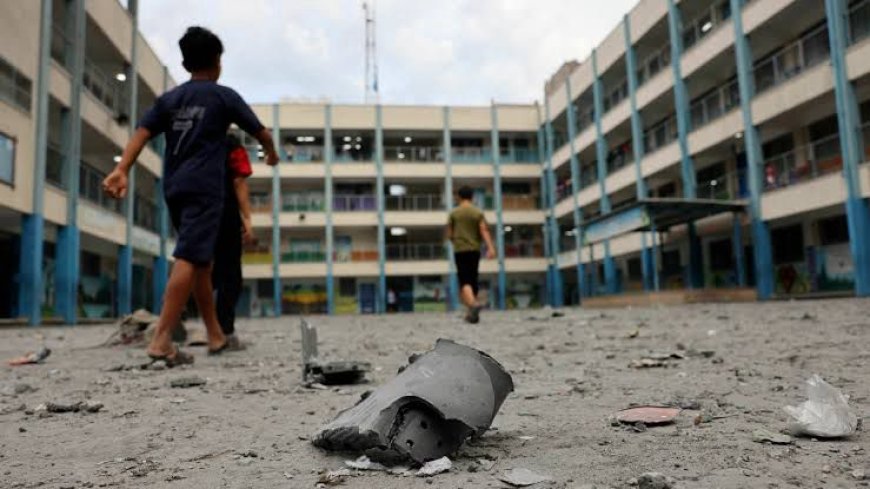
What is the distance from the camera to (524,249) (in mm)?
41906

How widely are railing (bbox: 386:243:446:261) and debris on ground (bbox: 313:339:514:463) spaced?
126ft

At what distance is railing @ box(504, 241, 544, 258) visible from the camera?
1642 inches

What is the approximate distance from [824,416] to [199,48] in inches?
166

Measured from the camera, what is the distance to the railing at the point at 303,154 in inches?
1614

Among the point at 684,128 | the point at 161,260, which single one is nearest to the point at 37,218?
the point at 161,260

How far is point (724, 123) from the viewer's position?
23516 mm

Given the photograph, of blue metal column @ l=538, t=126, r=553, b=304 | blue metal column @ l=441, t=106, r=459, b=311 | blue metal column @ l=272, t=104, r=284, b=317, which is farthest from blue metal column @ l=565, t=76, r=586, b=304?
blue metal column @ l=272, t=104, r=284, b=317

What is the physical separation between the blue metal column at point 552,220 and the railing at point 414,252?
7.14m

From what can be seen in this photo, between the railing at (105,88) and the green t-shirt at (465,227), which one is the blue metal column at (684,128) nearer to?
the green t-shirt at (465,227)

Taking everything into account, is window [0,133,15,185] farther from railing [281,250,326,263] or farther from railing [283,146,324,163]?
railing [283,146,324,163]

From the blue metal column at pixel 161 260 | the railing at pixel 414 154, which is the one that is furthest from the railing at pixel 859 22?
the blue metal column at pixel 161 260

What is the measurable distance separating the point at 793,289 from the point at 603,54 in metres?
16.7

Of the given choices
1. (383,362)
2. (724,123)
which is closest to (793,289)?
(724,123)

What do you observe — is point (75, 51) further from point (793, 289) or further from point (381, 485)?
point (793, 289)
